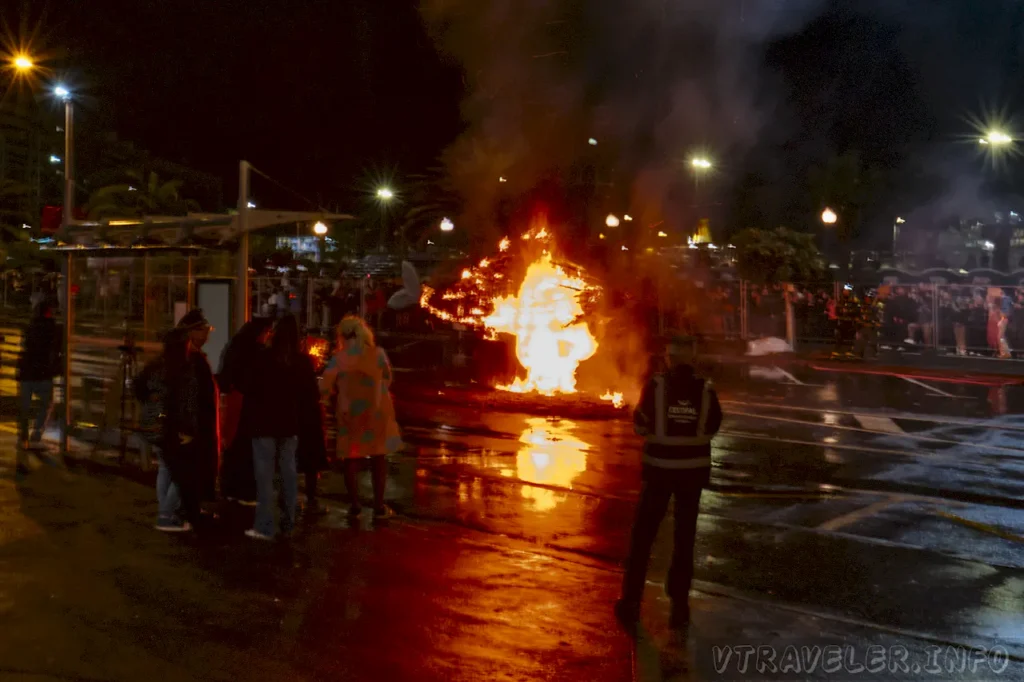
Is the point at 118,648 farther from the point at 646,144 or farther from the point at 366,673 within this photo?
the point at 646,144

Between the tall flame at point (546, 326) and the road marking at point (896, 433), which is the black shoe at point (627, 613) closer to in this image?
the road marking at point (896, 433)

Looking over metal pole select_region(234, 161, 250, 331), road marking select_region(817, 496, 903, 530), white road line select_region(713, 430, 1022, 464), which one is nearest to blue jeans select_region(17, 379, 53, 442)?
metal pole select_region(234, 161, 250, 331)

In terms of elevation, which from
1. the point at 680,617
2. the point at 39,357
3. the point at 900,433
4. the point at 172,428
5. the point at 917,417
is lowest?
the point at 680,617

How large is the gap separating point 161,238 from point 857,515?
689 cm

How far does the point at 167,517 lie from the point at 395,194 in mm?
39820

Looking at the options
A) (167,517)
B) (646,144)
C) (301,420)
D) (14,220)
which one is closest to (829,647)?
(301,420)

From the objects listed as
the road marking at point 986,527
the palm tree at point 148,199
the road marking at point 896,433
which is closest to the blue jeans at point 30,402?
the road marking at point 986,527

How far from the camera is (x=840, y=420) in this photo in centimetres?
1339

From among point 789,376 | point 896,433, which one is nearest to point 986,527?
point 896,433

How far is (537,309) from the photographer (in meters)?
14.4

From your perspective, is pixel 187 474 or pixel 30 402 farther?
pixel 30 402

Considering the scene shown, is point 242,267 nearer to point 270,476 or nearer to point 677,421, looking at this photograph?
point 270,476

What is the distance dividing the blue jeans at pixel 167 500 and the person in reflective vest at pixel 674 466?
338 cm

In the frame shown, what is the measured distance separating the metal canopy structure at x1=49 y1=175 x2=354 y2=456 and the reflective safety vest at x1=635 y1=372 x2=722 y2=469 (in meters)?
5.71
